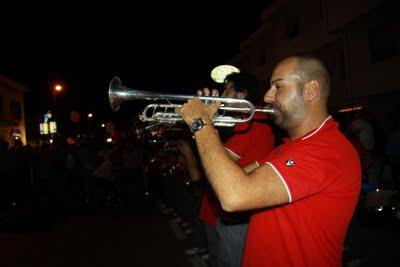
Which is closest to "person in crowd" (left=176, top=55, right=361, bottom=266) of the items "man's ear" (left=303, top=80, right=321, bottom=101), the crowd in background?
"man's ear" (left=303, top=80, right=321, bottom=101)

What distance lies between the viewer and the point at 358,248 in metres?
5.74

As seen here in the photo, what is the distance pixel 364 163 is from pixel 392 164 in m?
1.14

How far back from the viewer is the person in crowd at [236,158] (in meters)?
3.13

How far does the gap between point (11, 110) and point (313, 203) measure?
3103 centimetres

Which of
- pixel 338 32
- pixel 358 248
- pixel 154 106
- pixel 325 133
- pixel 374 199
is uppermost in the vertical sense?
pixel 338 32

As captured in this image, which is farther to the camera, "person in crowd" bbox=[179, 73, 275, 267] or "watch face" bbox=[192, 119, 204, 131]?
"person in crowd" bbox=[179, 73, 275, 267]

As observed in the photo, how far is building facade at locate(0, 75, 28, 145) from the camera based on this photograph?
27453 mm

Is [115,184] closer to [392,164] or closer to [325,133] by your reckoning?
[392,164]

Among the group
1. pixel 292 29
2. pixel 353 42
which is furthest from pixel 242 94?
pixel 292 29

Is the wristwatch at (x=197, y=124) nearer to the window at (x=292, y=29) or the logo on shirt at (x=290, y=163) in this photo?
the logo on shirt at (x=290, y=163)

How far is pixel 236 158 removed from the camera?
11.0ft

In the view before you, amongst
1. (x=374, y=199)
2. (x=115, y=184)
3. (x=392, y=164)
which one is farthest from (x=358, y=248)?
(x=115, y=184)

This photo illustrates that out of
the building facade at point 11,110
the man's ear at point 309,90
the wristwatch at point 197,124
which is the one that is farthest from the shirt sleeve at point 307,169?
the building facade at point 11,110

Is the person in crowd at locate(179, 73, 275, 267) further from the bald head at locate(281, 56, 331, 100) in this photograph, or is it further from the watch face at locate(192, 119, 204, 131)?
the bald head at locate(281, 56, 331, 100)
